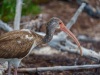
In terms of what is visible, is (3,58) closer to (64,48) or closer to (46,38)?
(46,38)

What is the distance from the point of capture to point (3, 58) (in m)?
7.68

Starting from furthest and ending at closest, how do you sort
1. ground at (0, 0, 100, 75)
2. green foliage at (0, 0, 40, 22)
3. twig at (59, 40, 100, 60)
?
green foliage at (0, 0, 40, 22)
ground at (0, 0, 100, 75)
twig at (59, 40, 100, 60)

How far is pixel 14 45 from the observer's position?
770cm

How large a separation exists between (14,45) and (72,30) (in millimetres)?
5988

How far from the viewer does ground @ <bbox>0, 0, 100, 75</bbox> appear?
934 cm

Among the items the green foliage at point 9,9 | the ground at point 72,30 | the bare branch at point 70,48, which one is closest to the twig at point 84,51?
the bare branch at point 70,48

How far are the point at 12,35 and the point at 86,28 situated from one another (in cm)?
647

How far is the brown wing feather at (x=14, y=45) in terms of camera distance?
301 inches

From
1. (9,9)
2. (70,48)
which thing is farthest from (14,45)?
(9,9)

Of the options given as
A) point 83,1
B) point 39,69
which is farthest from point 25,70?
point 83,1

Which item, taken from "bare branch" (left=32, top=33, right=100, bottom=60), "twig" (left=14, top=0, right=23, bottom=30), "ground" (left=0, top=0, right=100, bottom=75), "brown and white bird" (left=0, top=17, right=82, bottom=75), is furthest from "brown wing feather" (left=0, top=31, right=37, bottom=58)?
"bare branch" (left=32, top=33, right=100, bottom=60)

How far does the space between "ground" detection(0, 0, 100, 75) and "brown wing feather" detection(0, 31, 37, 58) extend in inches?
45.4

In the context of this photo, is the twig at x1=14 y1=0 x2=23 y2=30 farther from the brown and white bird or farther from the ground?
the brown and white bird

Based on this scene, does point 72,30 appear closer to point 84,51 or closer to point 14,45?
point 84,51
